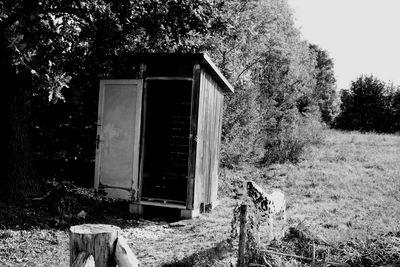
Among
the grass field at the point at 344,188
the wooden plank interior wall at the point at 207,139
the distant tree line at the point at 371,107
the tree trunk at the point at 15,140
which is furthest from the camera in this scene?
the distant tree line at the point at 371,107

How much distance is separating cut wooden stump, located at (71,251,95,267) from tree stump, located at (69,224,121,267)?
0.04 m

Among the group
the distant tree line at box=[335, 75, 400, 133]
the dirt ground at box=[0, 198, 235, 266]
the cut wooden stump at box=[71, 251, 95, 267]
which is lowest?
the dirt ground at box=[0, 198, 235, 266]

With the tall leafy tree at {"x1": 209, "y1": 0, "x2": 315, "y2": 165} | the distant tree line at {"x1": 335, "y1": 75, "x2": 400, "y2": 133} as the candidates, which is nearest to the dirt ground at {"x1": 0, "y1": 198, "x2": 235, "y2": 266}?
the tall leafy tree at {"x1": 209, "y1": 0, "x2": 315, "y2": 165}

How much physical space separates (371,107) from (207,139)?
23.8 meters

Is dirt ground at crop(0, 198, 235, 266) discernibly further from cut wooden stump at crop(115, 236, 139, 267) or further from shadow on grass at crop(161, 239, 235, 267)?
cut wooden stump at crop(115, 236, 139, 267)

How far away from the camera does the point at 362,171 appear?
494 inches

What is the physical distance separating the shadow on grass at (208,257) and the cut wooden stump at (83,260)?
2336mm

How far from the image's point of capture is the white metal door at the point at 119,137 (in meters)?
7.53

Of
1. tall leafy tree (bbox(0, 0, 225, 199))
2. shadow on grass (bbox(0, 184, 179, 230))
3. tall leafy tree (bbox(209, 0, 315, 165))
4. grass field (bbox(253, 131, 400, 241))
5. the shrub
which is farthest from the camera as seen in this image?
the shrub

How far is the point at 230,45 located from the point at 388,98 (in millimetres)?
18827

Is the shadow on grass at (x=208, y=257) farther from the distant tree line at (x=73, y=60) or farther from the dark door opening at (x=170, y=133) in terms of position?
the dark door opening at (x=170, y=133)

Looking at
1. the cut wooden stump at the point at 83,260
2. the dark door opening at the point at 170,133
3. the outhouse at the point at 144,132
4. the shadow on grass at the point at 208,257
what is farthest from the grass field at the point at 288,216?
the cut wooden stump at the point at 83,260

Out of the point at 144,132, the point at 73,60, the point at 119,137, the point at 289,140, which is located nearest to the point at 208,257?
the point at 144,132

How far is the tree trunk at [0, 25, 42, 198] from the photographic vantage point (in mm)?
7316
